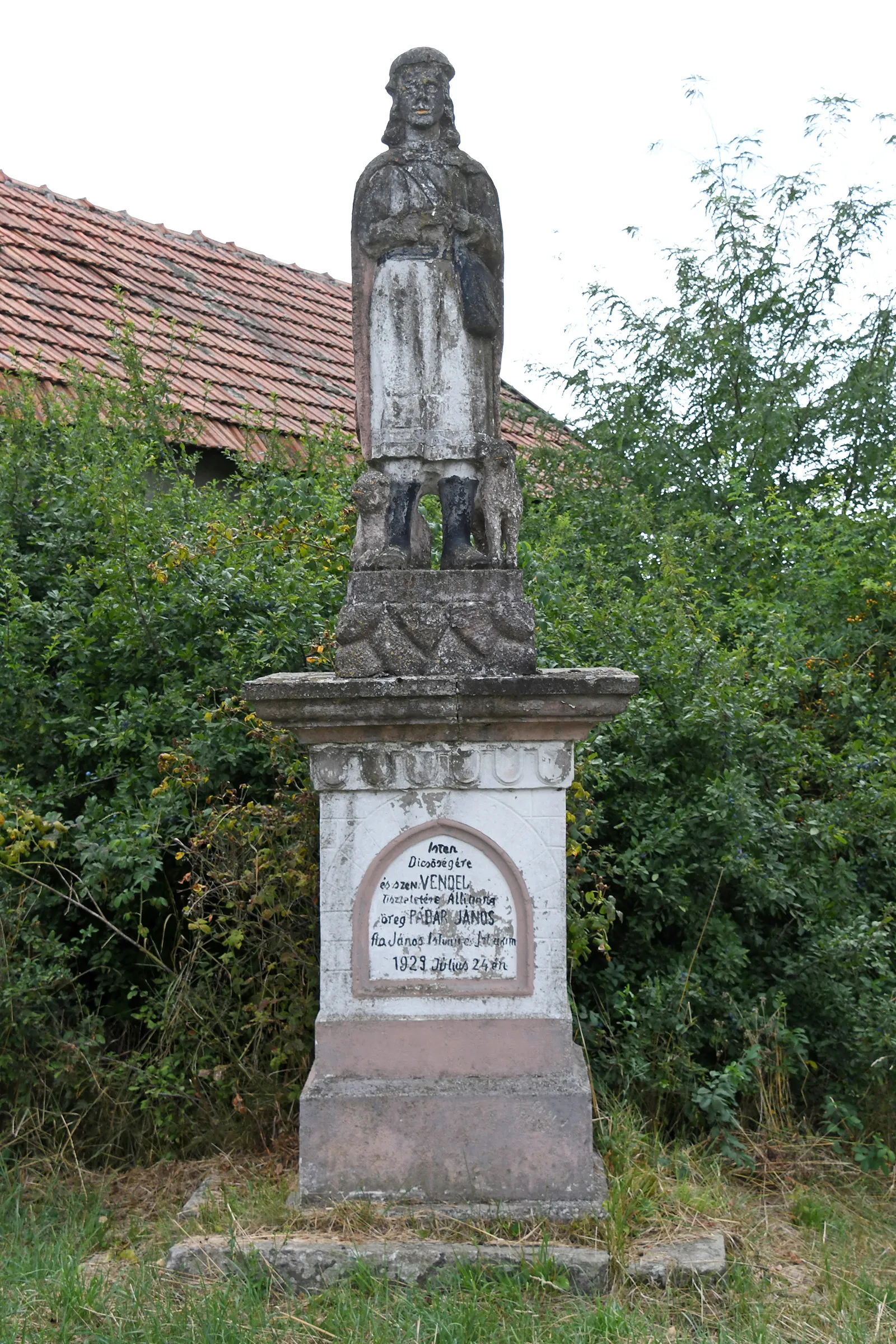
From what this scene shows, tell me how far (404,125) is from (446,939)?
106 inches

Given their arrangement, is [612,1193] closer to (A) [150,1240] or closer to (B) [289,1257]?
(B) [289,1257]

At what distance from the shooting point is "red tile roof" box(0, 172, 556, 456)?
9.52m

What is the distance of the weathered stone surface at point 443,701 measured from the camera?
3.94 m

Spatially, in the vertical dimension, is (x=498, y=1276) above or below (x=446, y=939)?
below

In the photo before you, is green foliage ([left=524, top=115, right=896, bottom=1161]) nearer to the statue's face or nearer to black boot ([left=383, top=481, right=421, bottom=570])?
black boot ([left=383, top=481, right=421, bottom=570])

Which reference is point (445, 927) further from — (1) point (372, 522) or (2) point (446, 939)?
(1) point (372, 522)

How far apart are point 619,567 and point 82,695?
318 cm

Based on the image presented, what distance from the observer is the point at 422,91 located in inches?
171

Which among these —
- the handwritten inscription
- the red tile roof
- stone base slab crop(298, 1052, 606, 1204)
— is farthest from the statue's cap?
the red tile roof

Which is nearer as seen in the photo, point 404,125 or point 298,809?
point 404,125

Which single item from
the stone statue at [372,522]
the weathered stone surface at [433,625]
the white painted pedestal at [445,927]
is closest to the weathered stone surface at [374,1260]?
the white painted pedestal at [445,927]

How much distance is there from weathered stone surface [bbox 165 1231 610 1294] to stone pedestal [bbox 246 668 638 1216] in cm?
27

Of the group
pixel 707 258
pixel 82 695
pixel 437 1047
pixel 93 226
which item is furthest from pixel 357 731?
pixel 93 226

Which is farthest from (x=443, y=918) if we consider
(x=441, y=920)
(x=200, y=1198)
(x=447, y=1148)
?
(x=200, y=1198)
